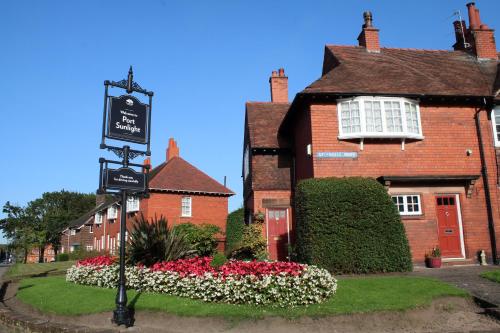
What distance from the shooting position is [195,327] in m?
8.05

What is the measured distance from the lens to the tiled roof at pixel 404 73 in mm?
16359

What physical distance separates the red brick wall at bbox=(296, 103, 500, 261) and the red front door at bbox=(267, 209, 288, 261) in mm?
4938

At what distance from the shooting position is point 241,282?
9.17 m

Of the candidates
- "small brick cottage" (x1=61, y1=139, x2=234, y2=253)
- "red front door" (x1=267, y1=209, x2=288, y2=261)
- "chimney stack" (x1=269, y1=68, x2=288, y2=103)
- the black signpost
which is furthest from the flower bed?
"small brick cottage" (x1=61, y1=139, x2=234, y2=253)

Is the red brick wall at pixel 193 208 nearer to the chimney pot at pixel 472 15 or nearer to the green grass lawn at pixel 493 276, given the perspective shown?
the chimney pot at pixel 472 15

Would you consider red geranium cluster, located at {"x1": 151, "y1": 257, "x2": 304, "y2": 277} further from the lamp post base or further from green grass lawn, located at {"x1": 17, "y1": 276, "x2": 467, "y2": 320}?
the lamp post base

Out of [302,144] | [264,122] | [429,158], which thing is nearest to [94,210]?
[264,122]

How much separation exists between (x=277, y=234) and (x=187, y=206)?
15.2 meters

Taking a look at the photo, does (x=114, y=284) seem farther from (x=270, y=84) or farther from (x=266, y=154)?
(x=270, y=84)

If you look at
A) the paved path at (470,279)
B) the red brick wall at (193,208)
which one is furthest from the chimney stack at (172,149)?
the paved path at (470,279)

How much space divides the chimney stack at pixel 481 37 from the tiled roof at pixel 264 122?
10.6 m

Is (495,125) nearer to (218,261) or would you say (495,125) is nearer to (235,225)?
(218,261)

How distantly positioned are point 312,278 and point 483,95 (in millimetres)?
12046

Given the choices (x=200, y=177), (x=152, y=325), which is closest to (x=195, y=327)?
(x=152, y=325)
